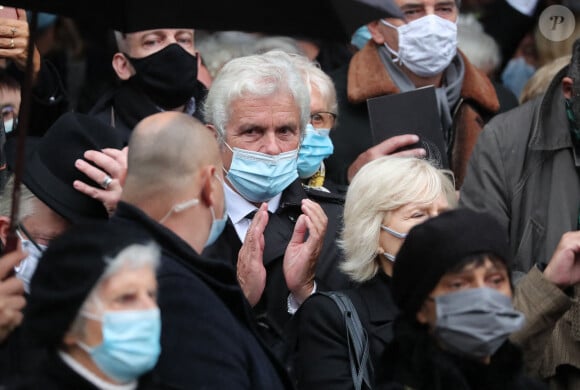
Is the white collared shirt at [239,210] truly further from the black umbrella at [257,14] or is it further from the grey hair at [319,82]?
the black umbrella at [257,14]

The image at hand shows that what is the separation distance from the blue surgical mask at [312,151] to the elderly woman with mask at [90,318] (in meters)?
2.70

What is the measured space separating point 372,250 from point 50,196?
1.32 m

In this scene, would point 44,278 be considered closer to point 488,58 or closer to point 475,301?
point 475,301

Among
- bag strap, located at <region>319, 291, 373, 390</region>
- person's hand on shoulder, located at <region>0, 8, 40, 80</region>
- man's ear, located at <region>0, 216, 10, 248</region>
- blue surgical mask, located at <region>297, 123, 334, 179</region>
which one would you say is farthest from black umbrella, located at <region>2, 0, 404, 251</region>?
blue surgical mask, located at <region>297, 123, 334, 179</region>

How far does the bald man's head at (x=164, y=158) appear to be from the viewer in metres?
3.91

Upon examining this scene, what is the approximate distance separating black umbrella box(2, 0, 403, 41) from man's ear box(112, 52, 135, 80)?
2.08 m

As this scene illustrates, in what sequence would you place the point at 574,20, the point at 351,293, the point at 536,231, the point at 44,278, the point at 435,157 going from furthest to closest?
the point at 574,20, the point at 435,157, the point at 536,231, the point at 351,293, the point at 44,278

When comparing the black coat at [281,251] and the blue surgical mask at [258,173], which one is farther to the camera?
the blue surgical mask at [258,173]

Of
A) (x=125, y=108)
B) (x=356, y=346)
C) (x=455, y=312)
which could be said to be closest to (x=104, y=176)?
(x=356, y=346)

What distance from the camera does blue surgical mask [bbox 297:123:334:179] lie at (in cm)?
610

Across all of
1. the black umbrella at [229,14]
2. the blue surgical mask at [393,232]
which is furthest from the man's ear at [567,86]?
the black umbrella at [229,14]

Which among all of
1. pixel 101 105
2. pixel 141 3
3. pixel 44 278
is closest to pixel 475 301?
pixel 44 278

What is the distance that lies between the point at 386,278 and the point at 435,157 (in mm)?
1375

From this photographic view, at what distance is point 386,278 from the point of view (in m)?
5.00
